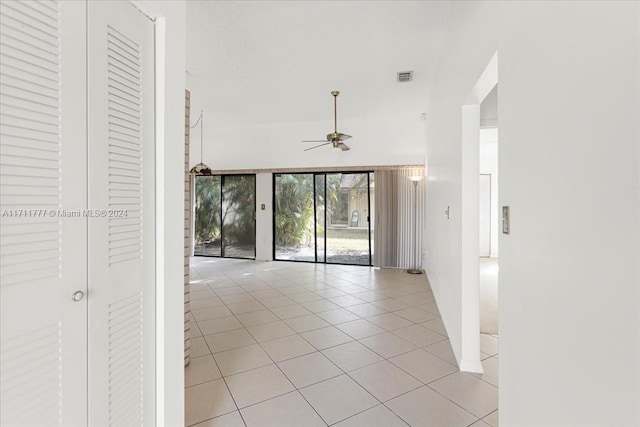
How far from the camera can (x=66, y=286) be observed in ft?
3.44

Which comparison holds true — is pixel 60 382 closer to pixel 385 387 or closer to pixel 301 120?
pixel 385 387

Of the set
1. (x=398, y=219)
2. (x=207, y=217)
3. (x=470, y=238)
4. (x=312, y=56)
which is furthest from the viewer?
(x=207, y=217)

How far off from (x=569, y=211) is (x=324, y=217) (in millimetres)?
6225

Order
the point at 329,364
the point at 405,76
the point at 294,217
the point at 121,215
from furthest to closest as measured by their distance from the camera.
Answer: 1. the point at 294,217
2. the point at 405,76
3. the point at 329,364
4. the point at 121,215

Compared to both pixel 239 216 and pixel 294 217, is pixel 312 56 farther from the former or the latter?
pixel 239 216

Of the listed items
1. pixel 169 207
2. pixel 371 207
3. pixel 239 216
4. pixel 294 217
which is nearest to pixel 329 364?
pixel 169 207

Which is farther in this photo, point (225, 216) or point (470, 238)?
point (225, 216)

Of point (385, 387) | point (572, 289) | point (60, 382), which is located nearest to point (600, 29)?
point (572, 289)

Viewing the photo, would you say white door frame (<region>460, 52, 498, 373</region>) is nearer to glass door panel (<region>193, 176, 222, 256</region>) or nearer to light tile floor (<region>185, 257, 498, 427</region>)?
light tile floor (<region>185, 257, 498, 427</region>)

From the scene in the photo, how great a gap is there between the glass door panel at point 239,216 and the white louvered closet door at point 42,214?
6646 mm

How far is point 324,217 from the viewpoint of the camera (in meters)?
7.15

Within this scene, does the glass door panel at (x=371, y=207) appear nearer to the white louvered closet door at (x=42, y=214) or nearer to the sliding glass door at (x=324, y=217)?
the sliding glass door at (x=324, y=217)

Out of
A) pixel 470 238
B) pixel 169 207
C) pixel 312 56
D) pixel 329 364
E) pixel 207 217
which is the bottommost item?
pixel 329 364

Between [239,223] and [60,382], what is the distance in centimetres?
696
